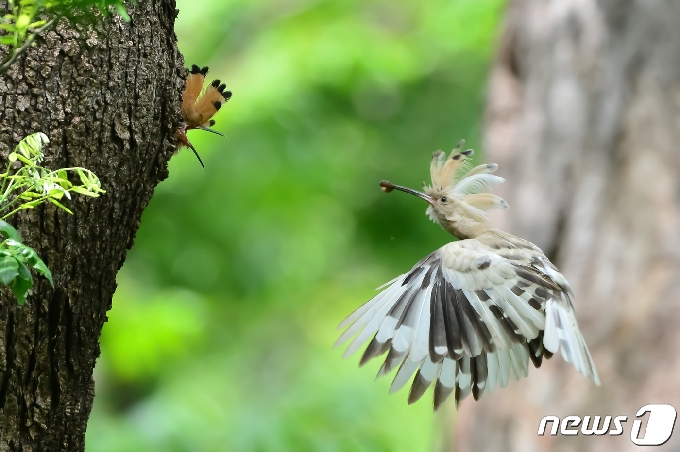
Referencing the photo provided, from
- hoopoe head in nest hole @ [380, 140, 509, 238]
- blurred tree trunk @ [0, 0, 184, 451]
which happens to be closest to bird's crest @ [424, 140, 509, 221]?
hoopoe head in nest hole @ [380, 140, 509, 238]

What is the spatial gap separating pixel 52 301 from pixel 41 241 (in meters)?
0.14

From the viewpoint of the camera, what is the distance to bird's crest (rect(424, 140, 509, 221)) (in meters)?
2.46

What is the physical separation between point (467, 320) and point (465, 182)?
1.64 ft

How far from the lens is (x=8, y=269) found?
110cm

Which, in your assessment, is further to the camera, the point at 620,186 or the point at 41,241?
the point at 620,186

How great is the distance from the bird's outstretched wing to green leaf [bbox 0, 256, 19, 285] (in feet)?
3.69

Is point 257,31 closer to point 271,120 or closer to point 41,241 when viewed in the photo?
point 271,120

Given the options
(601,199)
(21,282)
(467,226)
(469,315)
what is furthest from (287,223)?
(21,282)

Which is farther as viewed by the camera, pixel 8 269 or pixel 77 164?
pixel 77 164

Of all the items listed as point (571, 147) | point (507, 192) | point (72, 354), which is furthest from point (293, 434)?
point (72, 354)

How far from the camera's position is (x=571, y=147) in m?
4.25

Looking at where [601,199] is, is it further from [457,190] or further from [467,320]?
[467,320]

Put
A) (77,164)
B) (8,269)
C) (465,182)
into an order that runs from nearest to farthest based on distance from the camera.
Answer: (8,269) → (77,164) → (465,182)

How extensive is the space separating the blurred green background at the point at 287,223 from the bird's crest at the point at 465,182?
2.08m
